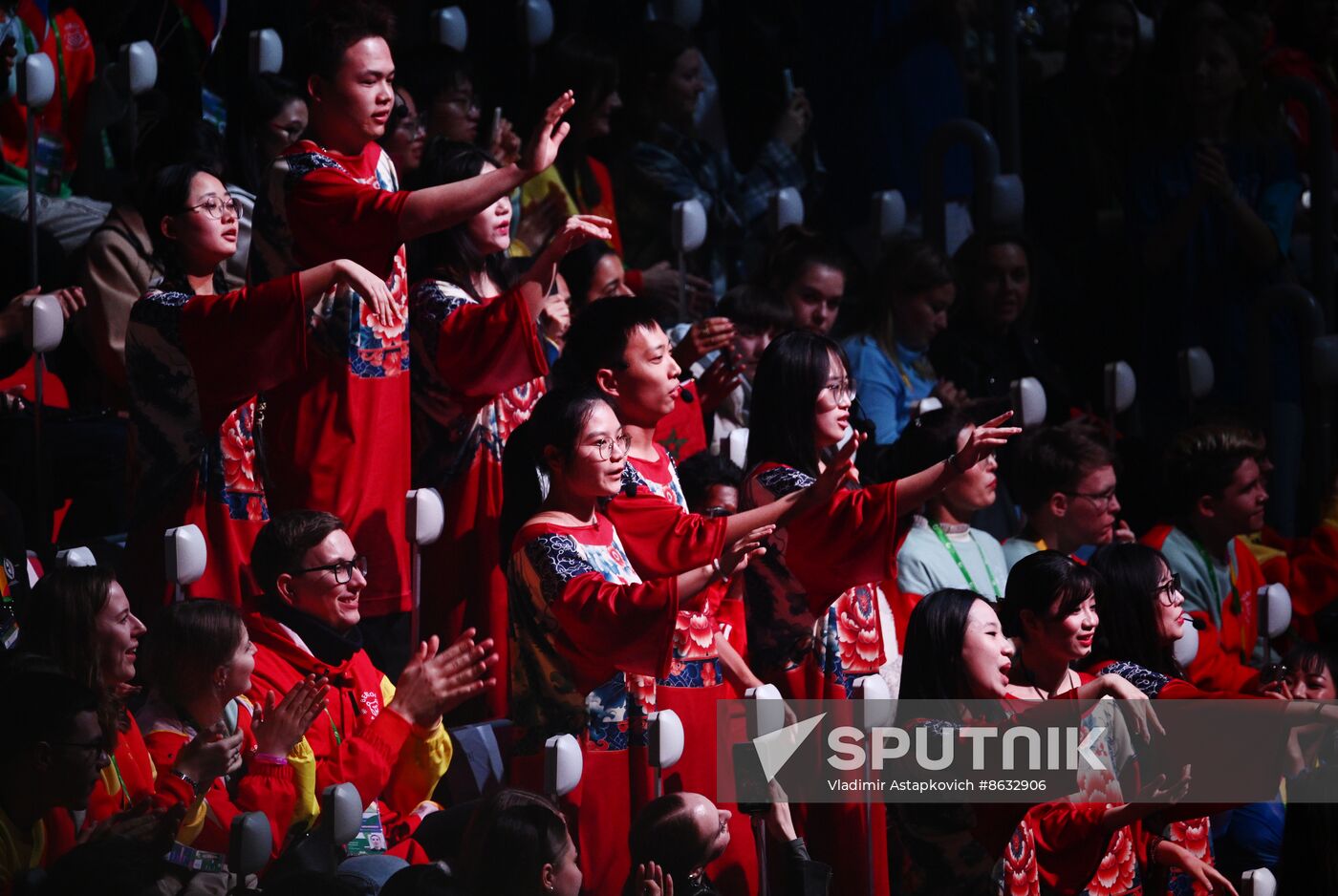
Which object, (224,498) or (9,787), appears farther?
(224,498)

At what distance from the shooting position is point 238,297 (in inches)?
141

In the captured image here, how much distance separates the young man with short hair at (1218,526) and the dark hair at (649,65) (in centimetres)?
146

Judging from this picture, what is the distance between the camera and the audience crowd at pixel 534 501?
10.9ft

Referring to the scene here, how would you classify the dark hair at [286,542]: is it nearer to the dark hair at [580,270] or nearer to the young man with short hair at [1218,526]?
the dark hair at [580,270]

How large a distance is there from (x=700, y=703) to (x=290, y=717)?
0.78 meters

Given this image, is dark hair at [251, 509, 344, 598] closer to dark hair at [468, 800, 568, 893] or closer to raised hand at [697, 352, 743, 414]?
dark hair at [468, 800, 568, 893]

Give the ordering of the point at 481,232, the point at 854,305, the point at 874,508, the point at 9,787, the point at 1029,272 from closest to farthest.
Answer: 1. the point at 9,787
2. the point at 874,508
3. the point at 481,232
4. the point at 1029,272
5. the point at 854,305

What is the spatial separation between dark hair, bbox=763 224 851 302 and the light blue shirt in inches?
7.5

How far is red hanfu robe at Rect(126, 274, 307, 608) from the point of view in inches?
142

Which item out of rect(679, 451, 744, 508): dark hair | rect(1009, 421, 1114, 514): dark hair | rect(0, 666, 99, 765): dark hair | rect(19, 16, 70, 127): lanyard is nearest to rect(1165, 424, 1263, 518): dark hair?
rect(1009, 421, 1114, 514): dark hair

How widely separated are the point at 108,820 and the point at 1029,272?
9.28 ft

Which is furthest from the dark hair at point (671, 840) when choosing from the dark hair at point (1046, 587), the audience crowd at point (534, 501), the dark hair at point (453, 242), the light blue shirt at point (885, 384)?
the light blue shirt at point (885, 384)

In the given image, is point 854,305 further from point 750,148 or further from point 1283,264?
point 1283,264

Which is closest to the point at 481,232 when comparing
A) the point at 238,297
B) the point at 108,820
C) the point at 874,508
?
the point at 238,297
